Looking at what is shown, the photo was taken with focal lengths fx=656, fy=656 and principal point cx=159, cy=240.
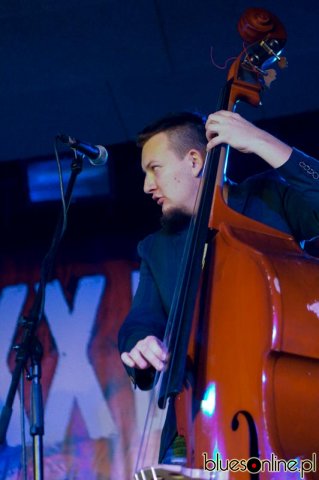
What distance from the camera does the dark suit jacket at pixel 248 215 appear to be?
1509 mm

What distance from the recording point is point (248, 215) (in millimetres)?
1600

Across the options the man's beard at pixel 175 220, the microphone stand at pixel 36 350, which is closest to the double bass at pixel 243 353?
the man's beard at pixel 175 220

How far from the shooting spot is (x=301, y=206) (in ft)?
5.17

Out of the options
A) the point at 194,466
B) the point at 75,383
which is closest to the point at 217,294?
the point at 194,466

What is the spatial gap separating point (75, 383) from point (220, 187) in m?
2.23

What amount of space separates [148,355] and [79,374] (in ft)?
7.24

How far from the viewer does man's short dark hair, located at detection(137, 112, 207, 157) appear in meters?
1.88

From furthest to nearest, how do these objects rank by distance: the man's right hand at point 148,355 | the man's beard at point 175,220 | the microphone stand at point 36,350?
1. the microphone stand at point 36,350
2. the man's beard at point 175,220
3. the man's right hand at point 148,355

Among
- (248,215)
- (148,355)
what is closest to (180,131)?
(248,215)

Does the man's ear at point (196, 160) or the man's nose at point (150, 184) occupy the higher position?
Result: the man's ear at point (196, 160)

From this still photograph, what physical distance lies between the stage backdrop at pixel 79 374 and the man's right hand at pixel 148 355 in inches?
77.5

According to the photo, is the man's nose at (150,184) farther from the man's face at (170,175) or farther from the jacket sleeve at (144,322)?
the jacket sleeve at (144,322)
